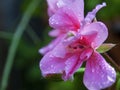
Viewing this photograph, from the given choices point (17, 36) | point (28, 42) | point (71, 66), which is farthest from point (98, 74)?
point (28, 42)

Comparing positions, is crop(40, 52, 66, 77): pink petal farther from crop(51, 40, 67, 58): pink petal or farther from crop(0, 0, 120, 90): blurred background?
crop(0, 0, 120, 90): blurred background

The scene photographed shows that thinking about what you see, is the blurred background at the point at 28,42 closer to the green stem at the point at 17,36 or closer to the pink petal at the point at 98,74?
the green stem at the point at 17,36

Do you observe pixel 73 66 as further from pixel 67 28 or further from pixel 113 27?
pixel 113 27

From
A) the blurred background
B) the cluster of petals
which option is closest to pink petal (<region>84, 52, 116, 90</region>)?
the cluster of petals

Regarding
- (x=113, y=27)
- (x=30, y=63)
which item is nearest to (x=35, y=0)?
(x=113, y=27)

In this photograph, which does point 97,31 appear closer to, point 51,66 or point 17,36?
point 51,66

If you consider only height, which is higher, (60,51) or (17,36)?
(60,51)

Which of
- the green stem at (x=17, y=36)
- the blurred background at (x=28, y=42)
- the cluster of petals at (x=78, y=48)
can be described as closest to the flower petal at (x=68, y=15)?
the cluster of petals at (x=78, y=48)
